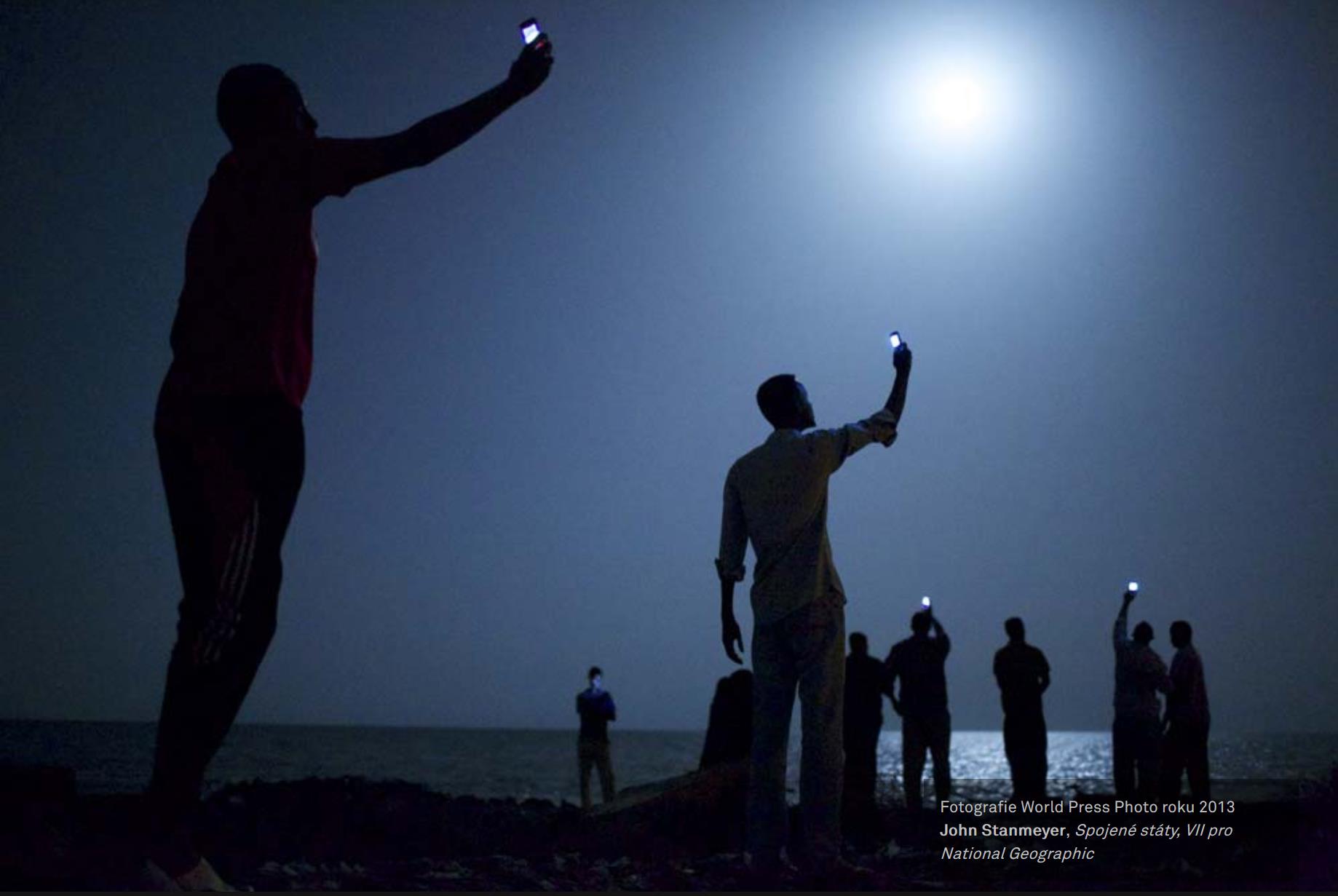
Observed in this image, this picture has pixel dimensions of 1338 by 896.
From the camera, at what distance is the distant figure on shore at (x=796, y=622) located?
407cm

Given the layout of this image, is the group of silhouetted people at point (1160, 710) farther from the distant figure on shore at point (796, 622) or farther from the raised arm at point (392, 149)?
the raised arm at point (392, 149)

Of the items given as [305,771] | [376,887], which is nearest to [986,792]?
[376,887]

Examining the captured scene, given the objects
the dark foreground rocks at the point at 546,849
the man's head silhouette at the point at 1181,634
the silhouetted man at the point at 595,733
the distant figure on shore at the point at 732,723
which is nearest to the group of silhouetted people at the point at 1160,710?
the man's head silhouette at the point at 1181,634

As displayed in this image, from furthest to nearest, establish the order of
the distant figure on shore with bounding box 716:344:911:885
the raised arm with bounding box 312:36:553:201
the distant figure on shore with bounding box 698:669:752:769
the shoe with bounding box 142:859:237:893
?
the distant figure on shore with bounding box 698:669:752:769 < the distant figure on shore with bounding box 716:344:911:885 < the raised arm with bounding box 312:36:553:201 < the shoe with bounding box 142:859:237:893

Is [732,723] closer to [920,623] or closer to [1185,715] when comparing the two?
[920,623]

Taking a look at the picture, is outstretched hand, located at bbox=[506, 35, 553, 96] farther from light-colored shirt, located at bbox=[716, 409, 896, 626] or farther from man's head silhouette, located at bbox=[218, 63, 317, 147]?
light-colored shirt, located at bbox=[716, 409, 896, 626]

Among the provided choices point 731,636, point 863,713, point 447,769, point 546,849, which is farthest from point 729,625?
point 447,769

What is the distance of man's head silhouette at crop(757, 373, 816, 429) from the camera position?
4594mm

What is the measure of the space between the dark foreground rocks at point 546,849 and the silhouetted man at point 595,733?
6.57m

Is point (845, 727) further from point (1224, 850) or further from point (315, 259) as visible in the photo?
point (315, 259)

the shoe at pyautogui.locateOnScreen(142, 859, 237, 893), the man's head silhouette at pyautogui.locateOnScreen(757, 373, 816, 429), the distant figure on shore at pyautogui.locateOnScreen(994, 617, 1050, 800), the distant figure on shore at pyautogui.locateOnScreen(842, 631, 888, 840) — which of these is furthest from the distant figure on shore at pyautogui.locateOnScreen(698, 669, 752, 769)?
the shoe at pyautogui.locateOnScreen(142, 859, 237, 893)

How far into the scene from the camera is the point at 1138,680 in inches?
430

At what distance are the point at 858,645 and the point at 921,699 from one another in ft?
2.86

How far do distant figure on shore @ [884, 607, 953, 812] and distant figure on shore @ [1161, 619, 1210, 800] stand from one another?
2.24m
